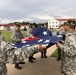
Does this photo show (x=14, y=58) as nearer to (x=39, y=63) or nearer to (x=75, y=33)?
(x=75, y=33)

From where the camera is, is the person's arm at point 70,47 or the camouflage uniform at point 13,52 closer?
the camouflage uniform at point 13,52

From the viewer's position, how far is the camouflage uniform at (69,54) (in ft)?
22.4

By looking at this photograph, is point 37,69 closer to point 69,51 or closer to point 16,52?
point 69,51

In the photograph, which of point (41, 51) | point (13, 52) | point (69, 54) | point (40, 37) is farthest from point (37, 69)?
point (13, 52)

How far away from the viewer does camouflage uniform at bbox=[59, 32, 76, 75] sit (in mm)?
6839

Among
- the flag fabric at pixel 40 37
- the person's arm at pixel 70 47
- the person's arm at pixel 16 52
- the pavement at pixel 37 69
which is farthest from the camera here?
the pavement at pixel 37 69

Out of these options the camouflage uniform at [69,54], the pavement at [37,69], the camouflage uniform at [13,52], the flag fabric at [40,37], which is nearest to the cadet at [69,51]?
the camouflage uniform at [69,54]

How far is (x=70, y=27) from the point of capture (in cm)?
704

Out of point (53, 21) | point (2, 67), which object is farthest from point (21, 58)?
point (53, 21)

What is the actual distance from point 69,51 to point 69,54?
11cm

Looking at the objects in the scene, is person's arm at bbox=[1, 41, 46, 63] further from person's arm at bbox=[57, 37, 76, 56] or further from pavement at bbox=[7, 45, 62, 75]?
pavement at bbox=[7, 45, 62, 75]

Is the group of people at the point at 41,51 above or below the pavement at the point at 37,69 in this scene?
above

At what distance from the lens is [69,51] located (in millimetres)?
6836

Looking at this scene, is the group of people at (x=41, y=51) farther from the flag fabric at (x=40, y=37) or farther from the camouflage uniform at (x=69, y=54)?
the flag fabric at (x=40, y=37)
